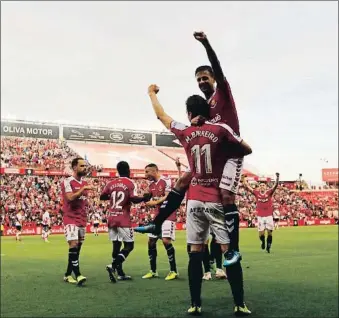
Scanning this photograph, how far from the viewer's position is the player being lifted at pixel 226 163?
1.84 m

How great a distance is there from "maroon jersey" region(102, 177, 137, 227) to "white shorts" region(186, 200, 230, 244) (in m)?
0.36

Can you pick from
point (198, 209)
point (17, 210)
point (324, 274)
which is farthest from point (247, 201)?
point (324, 274)

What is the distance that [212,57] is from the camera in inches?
71.4

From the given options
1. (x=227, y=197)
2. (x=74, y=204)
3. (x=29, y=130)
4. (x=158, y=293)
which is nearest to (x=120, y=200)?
(x=74, y=204)

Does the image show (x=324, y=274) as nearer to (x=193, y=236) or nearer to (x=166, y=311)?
(x=166, y=311)

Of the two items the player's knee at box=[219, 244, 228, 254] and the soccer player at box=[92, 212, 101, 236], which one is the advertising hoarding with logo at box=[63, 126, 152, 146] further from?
the player's knee at box=[219, 244, 228, 254]

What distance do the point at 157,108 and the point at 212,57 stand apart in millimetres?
353

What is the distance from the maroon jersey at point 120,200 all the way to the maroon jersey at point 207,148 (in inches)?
20.3

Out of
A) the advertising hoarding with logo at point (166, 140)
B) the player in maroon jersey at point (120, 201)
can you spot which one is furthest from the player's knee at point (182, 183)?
the player in maroon jersey at point (120, 201)

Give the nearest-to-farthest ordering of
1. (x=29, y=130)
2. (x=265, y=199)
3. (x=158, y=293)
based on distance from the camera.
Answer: (x=29, y=130) < (x=265, y=199) < (x=158, y=293)

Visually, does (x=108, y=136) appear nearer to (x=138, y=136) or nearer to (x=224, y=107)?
(x=138, y=136)

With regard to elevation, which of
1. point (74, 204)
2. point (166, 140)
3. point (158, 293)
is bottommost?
point (158, 293)

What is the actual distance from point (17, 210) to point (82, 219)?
14.0 inches

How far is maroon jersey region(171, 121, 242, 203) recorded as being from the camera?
198 cm
